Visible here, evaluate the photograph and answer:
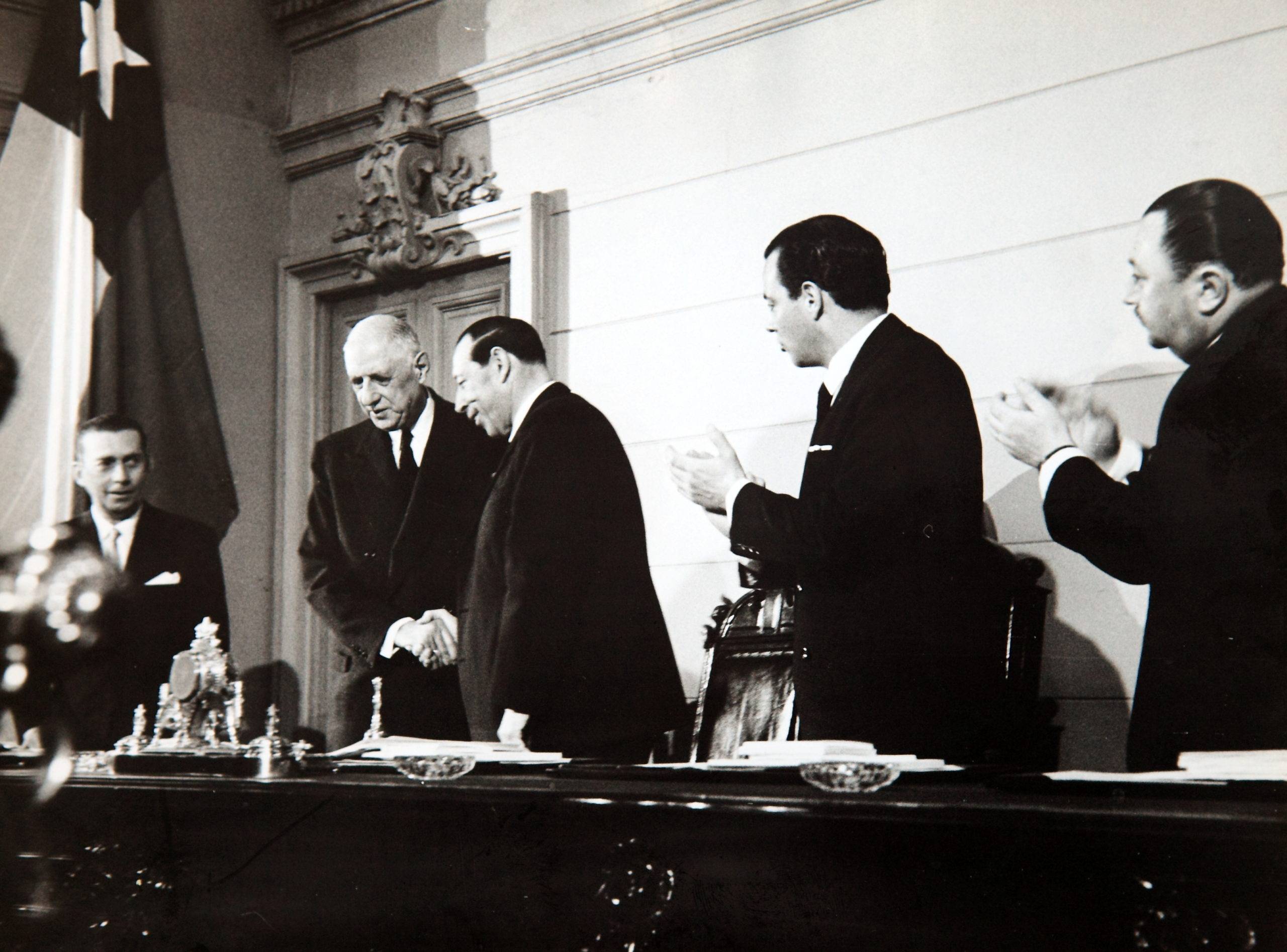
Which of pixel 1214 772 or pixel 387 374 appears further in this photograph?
pixel 387 374

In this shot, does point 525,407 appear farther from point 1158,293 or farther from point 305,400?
point 1158,293

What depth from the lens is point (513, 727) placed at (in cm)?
307

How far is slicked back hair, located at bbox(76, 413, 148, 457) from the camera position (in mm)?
3859

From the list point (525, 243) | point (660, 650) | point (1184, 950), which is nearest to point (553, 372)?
point (525, 243)

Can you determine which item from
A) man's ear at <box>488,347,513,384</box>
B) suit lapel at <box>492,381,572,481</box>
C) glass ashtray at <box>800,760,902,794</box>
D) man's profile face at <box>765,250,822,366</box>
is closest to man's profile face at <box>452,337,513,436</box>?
man's ear at <box>488,347,513,384</box>

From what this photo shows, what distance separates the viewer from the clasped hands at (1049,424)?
2.47 meters

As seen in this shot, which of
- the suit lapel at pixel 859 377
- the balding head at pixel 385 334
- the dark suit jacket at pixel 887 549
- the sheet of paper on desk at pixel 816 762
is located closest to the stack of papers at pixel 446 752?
the sheet of paper on desk at pixel 816 762

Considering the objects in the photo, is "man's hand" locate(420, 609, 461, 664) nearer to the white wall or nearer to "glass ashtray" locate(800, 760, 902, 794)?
the white wall

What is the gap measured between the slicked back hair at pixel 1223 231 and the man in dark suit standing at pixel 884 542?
0.52 meters

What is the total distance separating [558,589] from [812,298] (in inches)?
36.4

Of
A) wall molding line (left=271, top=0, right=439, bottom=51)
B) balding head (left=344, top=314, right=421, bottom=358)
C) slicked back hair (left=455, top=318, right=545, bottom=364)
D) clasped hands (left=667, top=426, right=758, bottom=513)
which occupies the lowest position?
clasped hands (left=667, top=426, right=758, bottom=513)

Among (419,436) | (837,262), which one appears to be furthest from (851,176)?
(419,436)

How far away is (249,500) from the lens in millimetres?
4043

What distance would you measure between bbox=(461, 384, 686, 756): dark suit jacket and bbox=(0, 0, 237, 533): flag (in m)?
1.19
